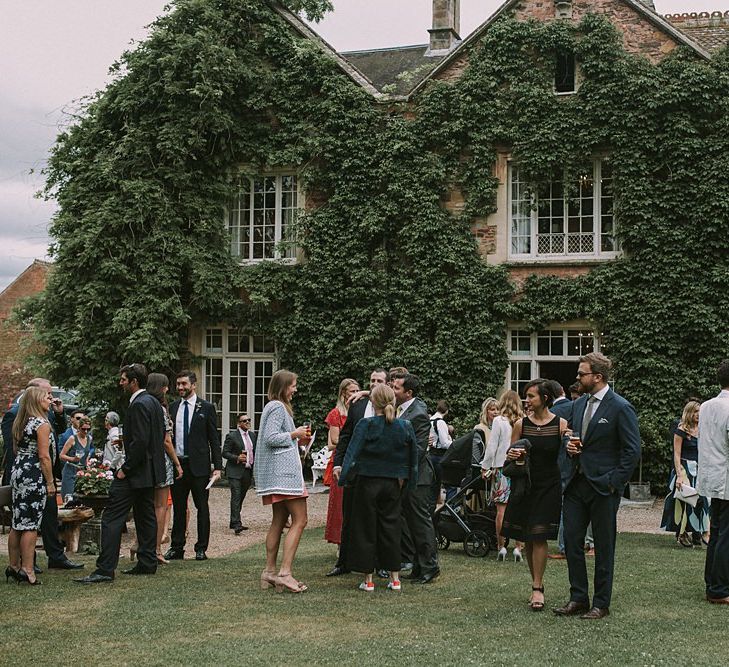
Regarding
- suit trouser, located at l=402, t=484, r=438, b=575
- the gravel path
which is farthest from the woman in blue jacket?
the gravel path

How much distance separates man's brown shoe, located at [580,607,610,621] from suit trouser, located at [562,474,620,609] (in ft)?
0.10

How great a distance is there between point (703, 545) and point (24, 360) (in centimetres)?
1466

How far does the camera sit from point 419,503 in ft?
30.4

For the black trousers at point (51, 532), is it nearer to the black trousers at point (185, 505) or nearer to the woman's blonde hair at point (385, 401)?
the black trousers at point (185, 505)

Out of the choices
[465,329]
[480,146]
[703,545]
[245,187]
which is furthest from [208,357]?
[703,545]

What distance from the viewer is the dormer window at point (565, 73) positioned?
18641 millimetres

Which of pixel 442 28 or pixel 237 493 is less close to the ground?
pixel 442 28

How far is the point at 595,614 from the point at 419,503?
7.53 ft

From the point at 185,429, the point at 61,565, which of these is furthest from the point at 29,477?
the point at 185,429

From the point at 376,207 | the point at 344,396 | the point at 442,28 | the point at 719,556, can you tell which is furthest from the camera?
the point at 442,28

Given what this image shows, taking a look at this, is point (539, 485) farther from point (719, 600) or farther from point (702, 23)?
point (702, 23)

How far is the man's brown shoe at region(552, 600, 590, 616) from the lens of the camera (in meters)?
7.50

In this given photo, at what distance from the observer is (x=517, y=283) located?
18.6m

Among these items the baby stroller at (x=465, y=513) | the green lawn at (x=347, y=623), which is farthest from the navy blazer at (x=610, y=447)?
the baby stroller at (x=465, y=513)
